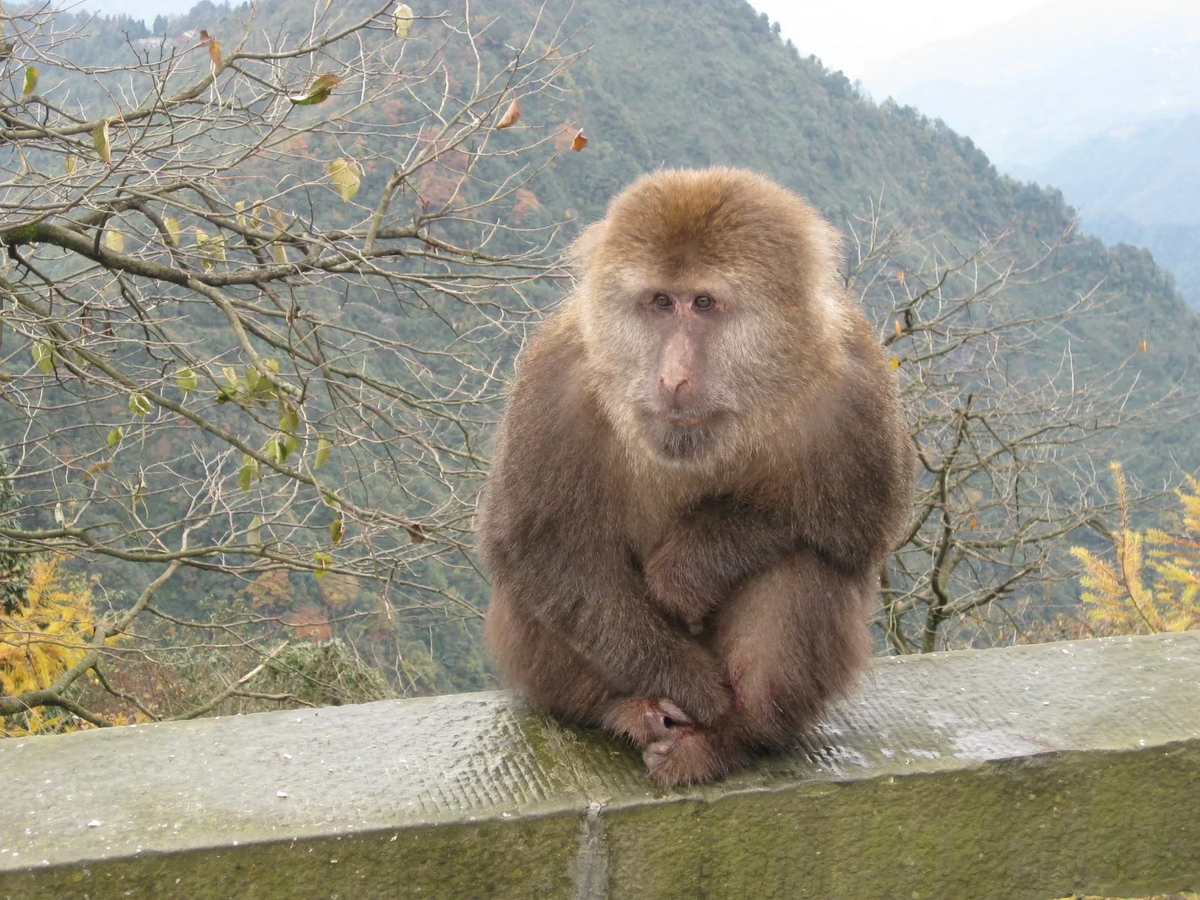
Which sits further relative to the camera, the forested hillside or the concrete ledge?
the forested hillside

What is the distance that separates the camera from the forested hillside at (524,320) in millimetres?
5625

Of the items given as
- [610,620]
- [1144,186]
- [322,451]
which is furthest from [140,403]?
[1144,186]

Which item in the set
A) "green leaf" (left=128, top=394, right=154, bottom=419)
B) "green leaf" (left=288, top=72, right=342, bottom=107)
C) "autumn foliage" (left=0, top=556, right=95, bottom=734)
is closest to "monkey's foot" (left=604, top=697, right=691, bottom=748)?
"green leaf" (left=128, top=394, right=154, bottom=419)

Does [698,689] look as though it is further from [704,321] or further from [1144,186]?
[1144,186]

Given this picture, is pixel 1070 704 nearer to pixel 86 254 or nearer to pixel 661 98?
pixel 86 254

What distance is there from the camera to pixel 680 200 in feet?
7.99

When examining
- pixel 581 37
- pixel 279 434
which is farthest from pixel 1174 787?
pixel 581 37

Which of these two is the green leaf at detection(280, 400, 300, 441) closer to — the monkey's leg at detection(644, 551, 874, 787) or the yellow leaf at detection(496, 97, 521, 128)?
the yellow leaf at detection(496, 97, 521, 128)

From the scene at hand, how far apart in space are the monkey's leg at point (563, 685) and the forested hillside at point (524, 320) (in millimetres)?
1832

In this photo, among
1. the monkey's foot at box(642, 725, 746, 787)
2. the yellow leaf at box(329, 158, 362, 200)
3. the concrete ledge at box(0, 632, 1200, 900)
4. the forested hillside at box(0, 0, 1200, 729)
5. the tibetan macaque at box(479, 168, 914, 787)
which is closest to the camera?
the concrete ledge at box(0, 632, 1200, 900)

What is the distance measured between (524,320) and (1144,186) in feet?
155

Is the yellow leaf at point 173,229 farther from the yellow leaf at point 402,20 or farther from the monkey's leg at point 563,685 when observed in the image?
the monkey's leg at point 563,685

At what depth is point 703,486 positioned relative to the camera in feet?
8.41

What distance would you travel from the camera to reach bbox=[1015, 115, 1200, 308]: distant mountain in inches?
1487
